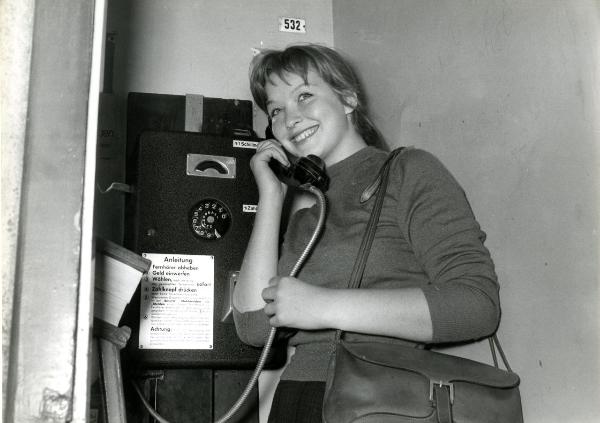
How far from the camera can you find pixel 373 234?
1258 mm

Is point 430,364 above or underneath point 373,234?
underneath

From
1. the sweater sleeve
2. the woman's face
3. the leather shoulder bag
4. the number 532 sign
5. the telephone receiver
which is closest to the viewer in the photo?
the leather shoulder bag

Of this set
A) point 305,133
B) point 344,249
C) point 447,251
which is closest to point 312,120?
point 305,133

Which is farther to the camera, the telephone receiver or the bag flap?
the telephone receiver

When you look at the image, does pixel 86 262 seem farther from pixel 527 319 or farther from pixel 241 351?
pixel 241 351

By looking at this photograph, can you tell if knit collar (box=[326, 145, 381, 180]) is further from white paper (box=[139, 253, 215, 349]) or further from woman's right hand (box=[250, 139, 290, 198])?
white paper (box=[139, 253, 215, 349])

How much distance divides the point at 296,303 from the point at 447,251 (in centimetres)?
28

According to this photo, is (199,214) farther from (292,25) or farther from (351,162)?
(292,25)

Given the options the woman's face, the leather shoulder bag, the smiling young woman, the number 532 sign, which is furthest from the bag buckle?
the number 532 sign

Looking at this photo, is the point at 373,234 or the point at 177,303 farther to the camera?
the point at 177,303

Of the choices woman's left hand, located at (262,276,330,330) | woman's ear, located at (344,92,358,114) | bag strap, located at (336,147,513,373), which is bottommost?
woman's left hand, located at (262,276,330,330)

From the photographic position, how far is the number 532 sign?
222cm

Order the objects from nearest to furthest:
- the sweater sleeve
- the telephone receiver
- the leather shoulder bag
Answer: the leather shoulder bag
the sweater sleeve
the telephone receiver

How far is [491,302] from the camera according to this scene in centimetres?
119
